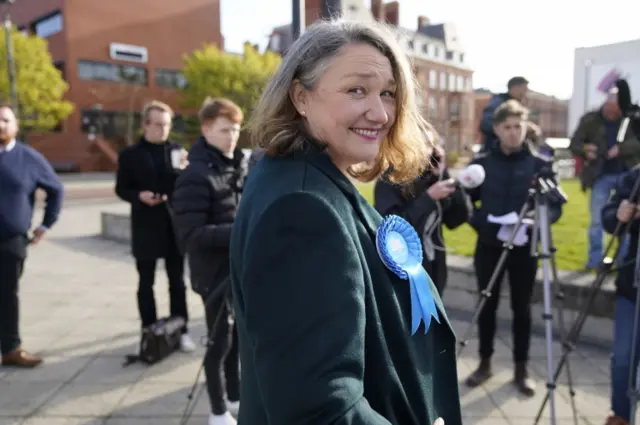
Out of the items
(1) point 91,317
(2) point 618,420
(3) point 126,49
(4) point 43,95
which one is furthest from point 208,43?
(2) point 618,420

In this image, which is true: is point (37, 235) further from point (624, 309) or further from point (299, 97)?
point (624, 309)

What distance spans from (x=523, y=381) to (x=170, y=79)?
41465 millimetres

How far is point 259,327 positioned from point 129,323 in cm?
505

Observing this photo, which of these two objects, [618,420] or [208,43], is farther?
[208,43]

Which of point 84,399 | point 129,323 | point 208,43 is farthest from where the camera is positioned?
point 208,43

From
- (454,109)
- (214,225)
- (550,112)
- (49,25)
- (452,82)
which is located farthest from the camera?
(550,112)

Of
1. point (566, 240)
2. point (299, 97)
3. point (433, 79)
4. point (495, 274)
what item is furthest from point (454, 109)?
point (299, 97)

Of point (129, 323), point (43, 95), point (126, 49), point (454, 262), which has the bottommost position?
point (129, 323)

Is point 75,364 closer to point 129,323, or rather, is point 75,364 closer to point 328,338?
point 129,323

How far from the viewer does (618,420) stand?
3.12 m

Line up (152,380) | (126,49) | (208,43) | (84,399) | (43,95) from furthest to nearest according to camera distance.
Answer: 1. (208,43)
2. (126,49)
3. (43,95)
4. (152,380)
5. (84,399)

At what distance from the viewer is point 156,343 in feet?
14.6

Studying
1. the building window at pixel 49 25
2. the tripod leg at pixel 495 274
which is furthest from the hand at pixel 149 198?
the building window at pixel 49 25

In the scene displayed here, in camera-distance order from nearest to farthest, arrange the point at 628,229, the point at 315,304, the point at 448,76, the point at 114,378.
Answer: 1. the point at 315,304
2. the point at 628,229
3. the point at 114,378
4. the point at 448,76
